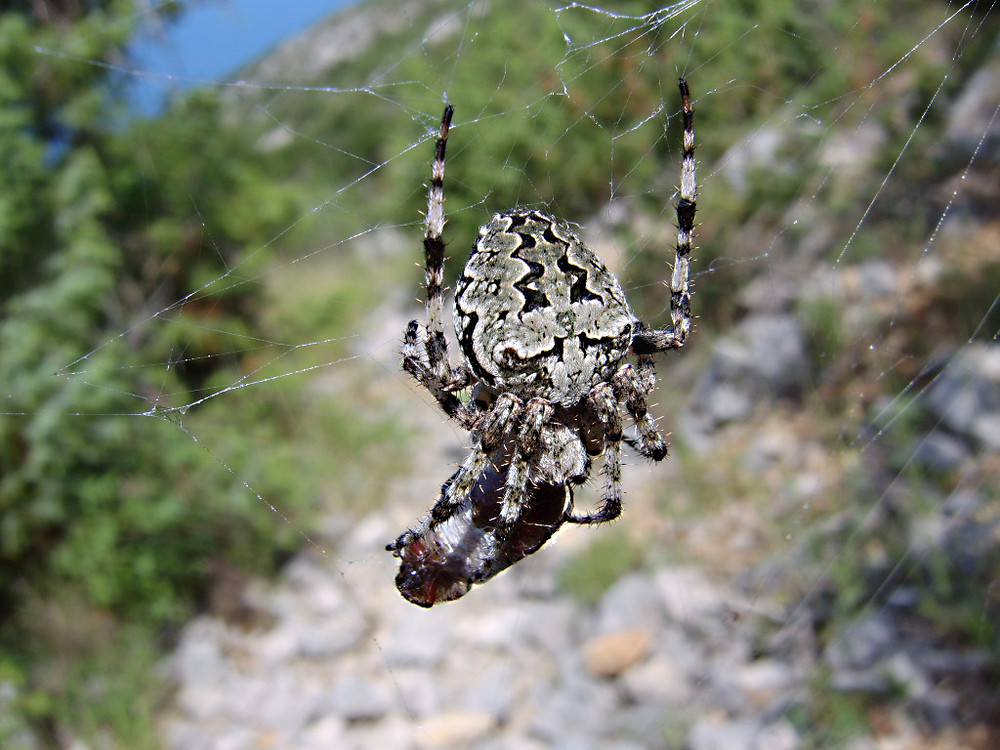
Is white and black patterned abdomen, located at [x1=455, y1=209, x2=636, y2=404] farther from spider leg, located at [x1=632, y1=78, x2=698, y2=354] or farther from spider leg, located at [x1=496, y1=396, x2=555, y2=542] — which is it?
spider leg, located at [x1=632, y1=78, x2=698, y2=354]

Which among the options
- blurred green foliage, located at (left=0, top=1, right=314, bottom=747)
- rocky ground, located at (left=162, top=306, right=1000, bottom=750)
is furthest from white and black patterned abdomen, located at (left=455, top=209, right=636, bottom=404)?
blurred green foliage, located at (left=0, top=1, right=314, bottom=747)

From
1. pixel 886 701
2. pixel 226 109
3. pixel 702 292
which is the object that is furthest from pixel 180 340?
pixel 886 701

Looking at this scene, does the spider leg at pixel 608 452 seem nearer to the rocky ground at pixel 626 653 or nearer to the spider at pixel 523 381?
the spider at pixel 523 381

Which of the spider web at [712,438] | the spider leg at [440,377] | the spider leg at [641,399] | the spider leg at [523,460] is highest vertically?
the spider web at [712,438]

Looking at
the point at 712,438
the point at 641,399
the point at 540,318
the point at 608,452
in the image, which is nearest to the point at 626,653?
the point at 712,438

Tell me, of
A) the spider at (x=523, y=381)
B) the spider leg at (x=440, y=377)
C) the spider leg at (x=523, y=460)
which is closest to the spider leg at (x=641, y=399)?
the spider at (x=523, y=381)

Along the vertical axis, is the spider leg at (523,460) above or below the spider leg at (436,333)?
below

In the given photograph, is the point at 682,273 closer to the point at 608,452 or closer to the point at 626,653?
the point at 608,452
